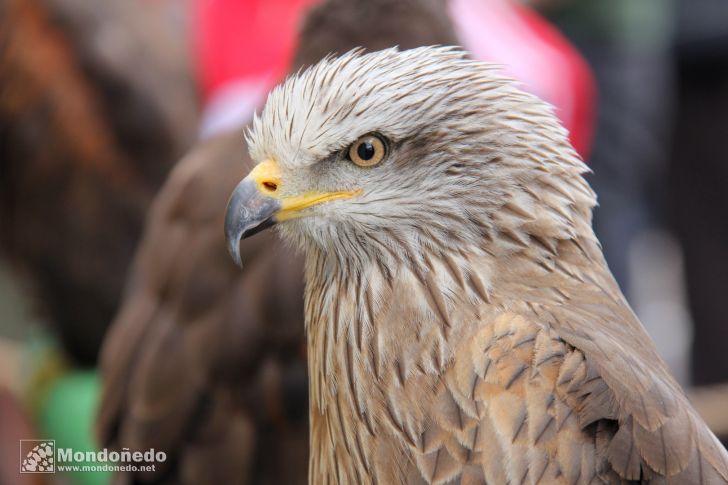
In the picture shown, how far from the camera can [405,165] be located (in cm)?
235

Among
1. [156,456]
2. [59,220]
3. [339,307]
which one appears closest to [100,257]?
[59,220]

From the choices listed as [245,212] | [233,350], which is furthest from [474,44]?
[245,212]

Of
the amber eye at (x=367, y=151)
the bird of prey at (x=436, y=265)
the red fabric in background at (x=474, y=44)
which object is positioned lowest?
the bird of prey at (x=436, y=265)

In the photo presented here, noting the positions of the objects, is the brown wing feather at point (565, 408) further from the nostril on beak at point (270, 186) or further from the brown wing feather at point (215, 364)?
the brown wing feather at point (215, 364)

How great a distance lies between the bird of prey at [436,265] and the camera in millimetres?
2168

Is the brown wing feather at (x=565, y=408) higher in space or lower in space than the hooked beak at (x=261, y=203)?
lower

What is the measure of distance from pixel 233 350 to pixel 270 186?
1.06m

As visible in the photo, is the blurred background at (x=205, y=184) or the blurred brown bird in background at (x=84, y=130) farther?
the blurred brown bird in background at (x=84, y=130)

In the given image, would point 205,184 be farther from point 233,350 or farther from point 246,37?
point 246,37

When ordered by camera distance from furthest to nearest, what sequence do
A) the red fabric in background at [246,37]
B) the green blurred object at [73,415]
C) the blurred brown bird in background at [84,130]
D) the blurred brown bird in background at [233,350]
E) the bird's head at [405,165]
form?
1. the blurred brown bird in background at [84,130]
2. the red fabric in background at [246,37]
3. the green blurred object at [73,415]
4. the blurred brown bird in background at [233,350]
5. the bird's head at [405,165]

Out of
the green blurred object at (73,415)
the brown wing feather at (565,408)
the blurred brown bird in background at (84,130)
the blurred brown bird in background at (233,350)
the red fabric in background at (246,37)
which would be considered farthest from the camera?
the blurred brown bird in background at (84,130)

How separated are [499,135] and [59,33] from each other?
305 centimetres

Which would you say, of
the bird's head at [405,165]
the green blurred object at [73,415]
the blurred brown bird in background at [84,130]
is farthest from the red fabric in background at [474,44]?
the bird's head at [405,165]

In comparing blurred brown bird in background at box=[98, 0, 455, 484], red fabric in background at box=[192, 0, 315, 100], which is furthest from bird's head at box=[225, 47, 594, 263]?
red fabric in background at box=[192, 0, 315, 100]
